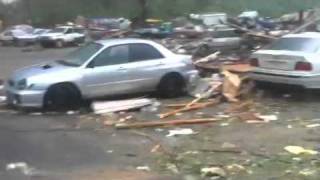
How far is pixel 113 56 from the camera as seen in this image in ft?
Answer: 47.9

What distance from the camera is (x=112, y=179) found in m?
8.10

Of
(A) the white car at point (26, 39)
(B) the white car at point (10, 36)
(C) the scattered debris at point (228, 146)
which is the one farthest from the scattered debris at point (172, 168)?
(B) the white car at point (10, 36)

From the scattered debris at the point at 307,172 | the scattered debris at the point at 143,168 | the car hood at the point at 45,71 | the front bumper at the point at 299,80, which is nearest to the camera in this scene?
the scattered debris at the point at 307,172

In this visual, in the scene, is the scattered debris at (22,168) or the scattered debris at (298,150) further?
the scattered debris at (298,150)

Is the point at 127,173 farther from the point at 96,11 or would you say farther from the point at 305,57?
the point at 96,11

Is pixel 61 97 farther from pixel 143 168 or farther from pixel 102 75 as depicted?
pixel 143 168

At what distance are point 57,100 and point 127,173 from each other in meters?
5.66

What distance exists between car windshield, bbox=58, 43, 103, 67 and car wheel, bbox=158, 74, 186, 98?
5.69 ft

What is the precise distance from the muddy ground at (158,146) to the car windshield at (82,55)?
3.87 feet

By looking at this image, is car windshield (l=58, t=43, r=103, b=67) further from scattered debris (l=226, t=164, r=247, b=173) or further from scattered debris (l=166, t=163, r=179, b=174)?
scattered debris (l=226, t=164, r=247, b=173)

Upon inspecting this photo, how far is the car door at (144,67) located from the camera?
14727 millimetres

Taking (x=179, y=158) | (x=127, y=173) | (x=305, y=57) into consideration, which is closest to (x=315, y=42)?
(x=305, y=57)

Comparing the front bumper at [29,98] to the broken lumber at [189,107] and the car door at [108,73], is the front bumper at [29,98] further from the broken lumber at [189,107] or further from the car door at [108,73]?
the broken lumber at [189,107]

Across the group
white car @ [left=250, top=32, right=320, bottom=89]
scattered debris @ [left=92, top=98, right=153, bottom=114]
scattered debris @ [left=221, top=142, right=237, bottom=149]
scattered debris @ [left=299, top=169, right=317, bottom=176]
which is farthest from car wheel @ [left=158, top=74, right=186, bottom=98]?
scattered debris @ [left=299, top=169, right=317, bottom=176]
